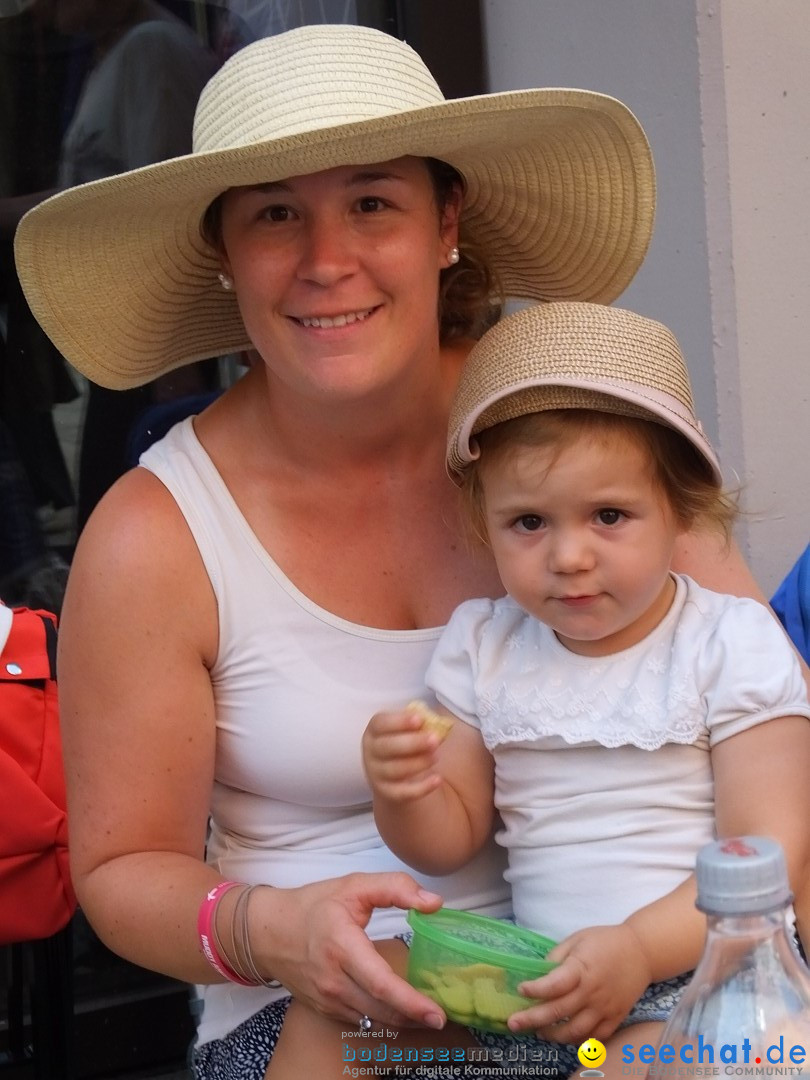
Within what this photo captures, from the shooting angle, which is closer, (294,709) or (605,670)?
(605,670)

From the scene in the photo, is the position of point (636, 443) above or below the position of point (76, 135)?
below

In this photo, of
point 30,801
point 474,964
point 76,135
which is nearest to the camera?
point 474,964

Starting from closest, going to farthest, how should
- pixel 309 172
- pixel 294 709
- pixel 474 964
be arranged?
pixel 474 964
pixel 309 172
pixel 294 709

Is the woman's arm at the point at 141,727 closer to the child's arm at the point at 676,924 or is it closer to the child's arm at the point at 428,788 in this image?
the child's arm at the point at 428,788

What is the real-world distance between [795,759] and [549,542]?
0.36 metres

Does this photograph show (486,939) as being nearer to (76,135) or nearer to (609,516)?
(609,516)

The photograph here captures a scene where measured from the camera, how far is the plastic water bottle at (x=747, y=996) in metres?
1.08

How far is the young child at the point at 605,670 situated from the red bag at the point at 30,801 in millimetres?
678

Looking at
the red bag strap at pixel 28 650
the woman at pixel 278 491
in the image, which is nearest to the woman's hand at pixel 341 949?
the woman at pixel 278 491

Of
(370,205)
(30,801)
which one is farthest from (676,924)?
(30,801)

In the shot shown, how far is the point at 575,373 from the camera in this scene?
170cm

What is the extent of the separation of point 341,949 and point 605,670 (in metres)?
0.46

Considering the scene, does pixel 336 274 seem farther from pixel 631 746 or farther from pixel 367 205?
pixel 631 746

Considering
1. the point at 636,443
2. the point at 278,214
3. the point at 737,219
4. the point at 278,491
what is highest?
the point at 278,214
